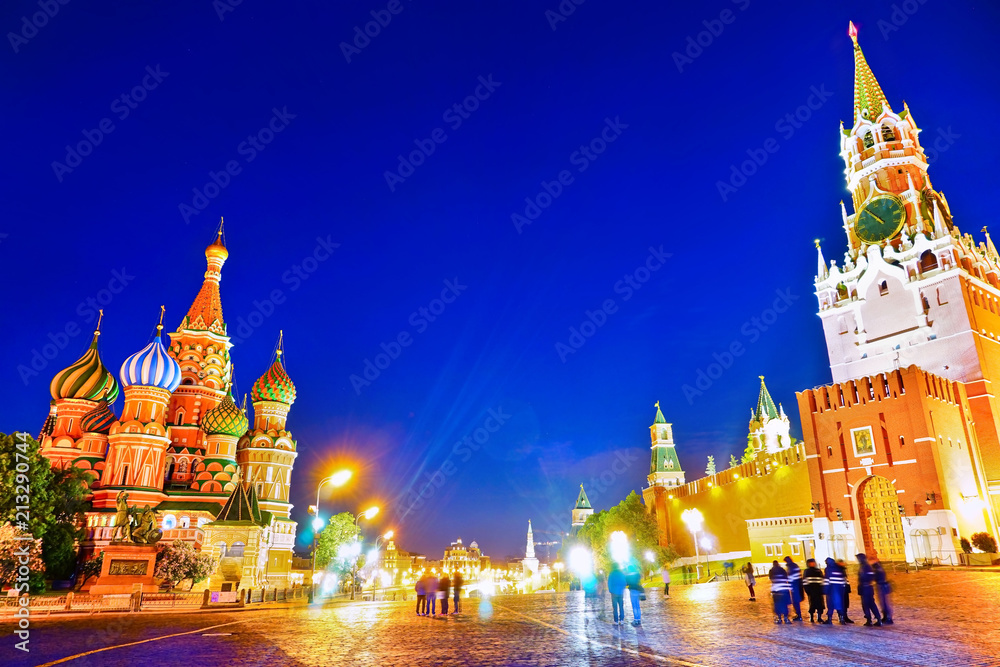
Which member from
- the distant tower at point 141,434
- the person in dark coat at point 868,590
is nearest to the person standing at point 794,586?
the person in dark coat at point 868,590

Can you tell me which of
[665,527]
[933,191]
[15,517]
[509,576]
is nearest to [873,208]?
[933,191]

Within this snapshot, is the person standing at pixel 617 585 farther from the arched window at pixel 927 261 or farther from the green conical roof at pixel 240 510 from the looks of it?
the arched window at pixel 927 261

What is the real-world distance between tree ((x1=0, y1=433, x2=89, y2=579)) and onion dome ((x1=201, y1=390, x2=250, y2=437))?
32.6 ft

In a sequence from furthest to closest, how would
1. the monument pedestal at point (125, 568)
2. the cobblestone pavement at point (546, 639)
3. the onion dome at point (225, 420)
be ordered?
the onion dome at point (225, 420) → the monument pedestal at point (125, 568) → the cobblestone pavement at point (546, 639)

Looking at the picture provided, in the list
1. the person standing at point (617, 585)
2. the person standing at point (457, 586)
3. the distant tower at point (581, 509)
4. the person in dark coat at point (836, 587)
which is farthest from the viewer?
the distant tower at point (581, 509)

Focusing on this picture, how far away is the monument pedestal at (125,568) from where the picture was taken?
26141 millimetres

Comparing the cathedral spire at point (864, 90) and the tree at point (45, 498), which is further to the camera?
the cathedral spire at point (864, 90)

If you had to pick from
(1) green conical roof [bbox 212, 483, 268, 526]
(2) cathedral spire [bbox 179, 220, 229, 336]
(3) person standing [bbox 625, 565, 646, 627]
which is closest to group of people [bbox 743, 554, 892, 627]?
(3) person standing [bbox 625, 565, 646, 627]

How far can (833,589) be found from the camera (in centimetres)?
1247

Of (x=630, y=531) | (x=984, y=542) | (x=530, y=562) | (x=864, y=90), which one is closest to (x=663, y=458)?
(x=630, y=531)

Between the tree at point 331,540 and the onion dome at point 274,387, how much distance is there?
12.3 metres

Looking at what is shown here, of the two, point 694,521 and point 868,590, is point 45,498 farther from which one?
point 694,521

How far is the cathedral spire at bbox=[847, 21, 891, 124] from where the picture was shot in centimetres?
5688

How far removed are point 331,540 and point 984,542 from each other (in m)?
48.1
